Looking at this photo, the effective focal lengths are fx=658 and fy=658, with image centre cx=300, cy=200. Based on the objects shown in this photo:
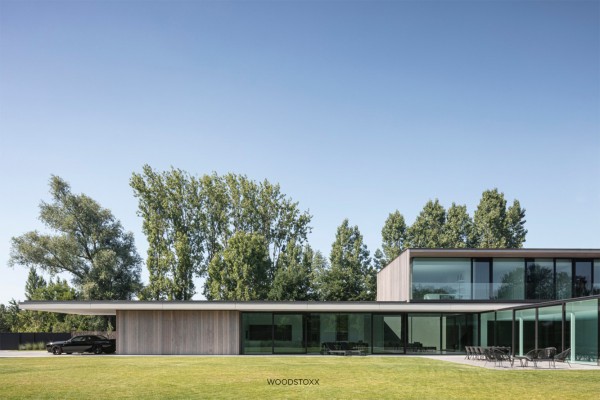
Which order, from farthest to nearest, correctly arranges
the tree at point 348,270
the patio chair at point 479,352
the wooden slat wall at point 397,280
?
the tree at point 348,270, the wooden slat wall at point 397,280, the patio chair at point 479,352

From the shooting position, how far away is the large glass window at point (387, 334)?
112ft

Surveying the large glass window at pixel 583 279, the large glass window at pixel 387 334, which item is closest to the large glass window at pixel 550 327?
the large glass window at pixel 583 279

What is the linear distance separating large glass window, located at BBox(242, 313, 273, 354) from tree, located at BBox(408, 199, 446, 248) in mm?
25239

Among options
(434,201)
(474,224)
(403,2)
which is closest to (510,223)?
(474,224)

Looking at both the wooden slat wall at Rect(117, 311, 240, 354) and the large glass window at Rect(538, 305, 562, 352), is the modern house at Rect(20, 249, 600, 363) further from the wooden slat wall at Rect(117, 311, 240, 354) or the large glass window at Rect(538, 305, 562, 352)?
the large glass window at Rect(538, 305, 562, 352)

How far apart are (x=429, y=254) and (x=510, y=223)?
86.4 feet

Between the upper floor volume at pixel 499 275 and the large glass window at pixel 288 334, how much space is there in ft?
19.1

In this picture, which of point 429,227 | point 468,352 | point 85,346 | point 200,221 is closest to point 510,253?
point 468,352

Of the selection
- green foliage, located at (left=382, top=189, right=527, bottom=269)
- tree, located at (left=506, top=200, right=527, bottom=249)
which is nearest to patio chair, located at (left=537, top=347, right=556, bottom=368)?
green foliage, located at (left=382, top=189, right=527, bottom=269)

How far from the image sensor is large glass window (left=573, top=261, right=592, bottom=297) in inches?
1282

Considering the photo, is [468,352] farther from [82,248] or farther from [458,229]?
[82,248]

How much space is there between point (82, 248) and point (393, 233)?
25776 mm

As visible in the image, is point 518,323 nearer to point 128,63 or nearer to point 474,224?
point 128,63

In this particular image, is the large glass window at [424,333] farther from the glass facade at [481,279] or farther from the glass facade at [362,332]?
the glass facade at [481,279]
